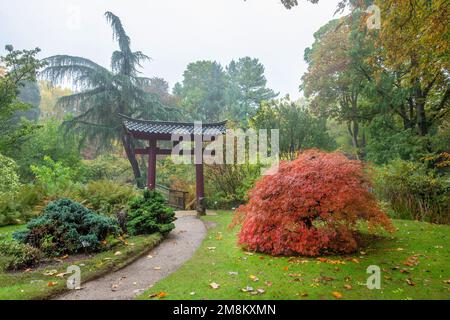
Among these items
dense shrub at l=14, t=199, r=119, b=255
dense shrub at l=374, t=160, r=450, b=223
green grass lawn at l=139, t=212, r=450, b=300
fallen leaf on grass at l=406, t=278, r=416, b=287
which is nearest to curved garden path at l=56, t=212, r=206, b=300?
green grass lawn at l=139, t=212, r=450, b=300

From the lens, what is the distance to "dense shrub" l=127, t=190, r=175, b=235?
265 inches

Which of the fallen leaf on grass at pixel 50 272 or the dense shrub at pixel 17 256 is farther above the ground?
the dense shrub at pixel 17 256

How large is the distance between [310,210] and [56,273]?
415cm

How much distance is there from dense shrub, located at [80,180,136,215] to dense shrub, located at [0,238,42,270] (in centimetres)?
353

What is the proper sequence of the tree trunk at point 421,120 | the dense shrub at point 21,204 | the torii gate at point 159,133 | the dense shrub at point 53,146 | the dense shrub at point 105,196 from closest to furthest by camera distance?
the dense shrub at point 21,204, the dense shrub at point 105,196, the torii gate at point 159,133, the tree trunk at point 421,120, the dense shrub at point 53,146

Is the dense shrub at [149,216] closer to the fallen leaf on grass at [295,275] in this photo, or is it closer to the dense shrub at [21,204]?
the dense shrub at [21,204]

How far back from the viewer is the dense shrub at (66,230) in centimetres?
496

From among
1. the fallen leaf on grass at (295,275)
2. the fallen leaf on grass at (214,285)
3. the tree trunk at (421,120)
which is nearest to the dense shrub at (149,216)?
the fallen leaf on grass at (214,285)

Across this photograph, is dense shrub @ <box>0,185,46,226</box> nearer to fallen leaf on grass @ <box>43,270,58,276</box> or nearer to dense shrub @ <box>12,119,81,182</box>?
fallen leaf on grass @ <box>43,270,58,276</box>

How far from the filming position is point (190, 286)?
3.70m

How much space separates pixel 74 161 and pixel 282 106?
475 inches

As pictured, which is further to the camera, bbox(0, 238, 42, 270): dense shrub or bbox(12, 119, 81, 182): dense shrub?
bbox(12, 119, 81, 182): dense shrub

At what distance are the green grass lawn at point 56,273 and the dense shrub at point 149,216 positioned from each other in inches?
37.7

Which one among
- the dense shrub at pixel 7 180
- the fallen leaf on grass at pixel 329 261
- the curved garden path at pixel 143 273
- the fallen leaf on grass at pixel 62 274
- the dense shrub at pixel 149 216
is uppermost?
the dense shrub at pixel 7 180
